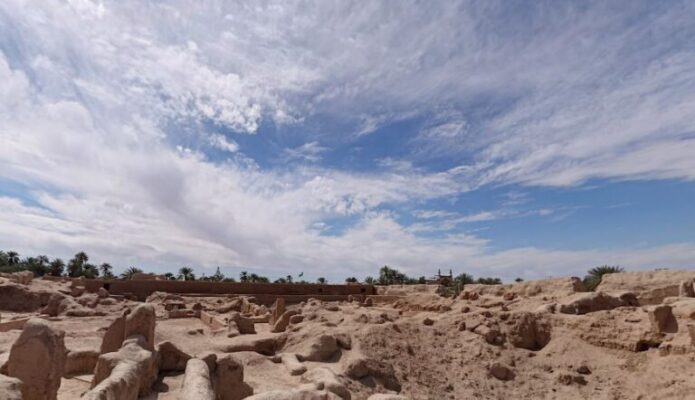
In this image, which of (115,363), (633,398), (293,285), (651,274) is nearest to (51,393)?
(115,363)

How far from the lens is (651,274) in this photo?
16.8 meters

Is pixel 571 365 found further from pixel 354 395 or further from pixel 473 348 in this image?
pixel 354 395

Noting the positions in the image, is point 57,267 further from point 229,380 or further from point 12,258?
point 229,380

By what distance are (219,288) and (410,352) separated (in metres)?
24.9

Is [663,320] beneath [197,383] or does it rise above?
Answer: above

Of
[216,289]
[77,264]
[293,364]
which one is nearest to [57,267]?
[77,264]

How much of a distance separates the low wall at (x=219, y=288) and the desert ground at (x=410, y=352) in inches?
557

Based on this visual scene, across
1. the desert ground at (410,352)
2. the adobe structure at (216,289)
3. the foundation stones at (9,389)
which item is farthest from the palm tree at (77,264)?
the foundation stones at (9,389)

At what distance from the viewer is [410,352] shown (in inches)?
534

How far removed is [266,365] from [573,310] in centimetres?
981

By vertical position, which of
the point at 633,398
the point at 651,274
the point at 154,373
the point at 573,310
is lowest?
the point at 633,398

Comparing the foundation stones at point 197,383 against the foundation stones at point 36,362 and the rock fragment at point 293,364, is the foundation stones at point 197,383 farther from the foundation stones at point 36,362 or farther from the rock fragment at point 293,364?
the rock fragment at point 293,364

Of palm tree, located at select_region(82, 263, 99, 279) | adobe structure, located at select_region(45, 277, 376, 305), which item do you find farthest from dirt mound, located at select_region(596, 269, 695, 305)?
palm tree, located at select_region(82, 263, 99, 279)

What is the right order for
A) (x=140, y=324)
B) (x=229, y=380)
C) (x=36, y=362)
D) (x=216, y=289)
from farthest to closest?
(x=216, y=289) < (x=140, y=324) < (x=229, y=380) < (x=36, y=362)
